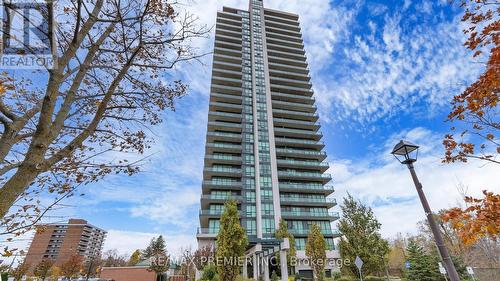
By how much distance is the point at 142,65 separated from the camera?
4.26m

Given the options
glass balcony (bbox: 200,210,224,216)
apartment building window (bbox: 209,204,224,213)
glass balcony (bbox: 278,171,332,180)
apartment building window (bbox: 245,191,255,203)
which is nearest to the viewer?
glass balcony (bbox: 200,210,224,216)

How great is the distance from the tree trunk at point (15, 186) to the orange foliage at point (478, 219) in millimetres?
5658

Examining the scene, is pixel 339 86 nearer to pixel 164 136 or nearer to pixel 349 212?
pixel 349 212

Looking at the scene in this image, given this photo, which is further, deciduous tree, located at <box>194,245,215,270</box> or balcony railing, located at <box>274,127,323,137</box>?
balcony railing, located at <box>274,127,323,137</box>

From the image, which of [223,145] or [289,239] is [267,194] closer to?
[223,145]

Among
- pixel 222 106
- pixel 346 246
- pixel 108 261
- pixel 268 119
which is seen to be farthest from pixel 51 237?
pixel 346 246

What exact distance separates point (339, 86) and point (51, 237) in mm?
101961

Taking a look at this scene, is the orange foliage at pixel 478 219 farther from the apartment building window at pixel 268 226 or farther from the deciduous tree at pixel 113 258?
the deciduous tree at pixel 113 258

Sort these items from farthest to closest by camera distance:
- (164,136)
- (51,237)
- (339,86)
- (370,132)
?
(51,237) → (339,86) → (370,132) → (164,136)

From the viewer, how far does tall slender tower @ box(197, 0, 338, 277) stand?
3716cm

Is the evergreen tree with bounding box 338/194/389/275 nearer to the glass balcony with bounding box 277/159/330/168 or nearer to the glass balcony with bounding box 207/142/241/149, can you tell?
the glass balcony with bounding box 277/159/330/168

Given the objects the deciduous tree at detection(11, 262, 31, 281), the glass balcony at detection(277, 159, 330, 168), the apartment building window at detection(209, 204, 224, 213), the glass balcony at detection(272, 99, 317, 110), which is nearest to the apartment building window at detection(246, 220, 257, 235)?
the apartment building window at detection(209, 204, 224, 213)

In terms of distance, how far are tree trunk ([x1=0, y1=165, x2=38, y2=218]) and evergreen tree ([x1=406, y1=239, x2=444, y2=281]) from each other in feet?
82.5

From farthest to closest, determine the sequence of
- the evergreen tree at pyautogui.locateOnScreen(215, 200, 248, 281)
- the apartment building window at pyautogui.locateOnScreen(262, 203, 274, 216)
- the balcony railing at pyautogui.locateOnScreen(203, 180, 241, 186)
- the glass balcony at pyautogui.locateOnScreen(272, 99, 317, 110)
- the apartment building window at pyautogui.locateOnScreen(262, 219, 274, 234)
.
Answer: the glass balcony at pyautogui.locateOnScreen(272, 99, 317, 110), the balcony railing at pyautogui.locateOnScreen(203, 180, 241, 186), the apartment building window at pyautogui.locateOnScreen(262, 203, 274, 216), the apartment building window at pyautogui.locateOnScreen(262, 219, 274, 234), the evergreen tree at pyautogui.locateOnScreen(215, 200, 248, 281)
